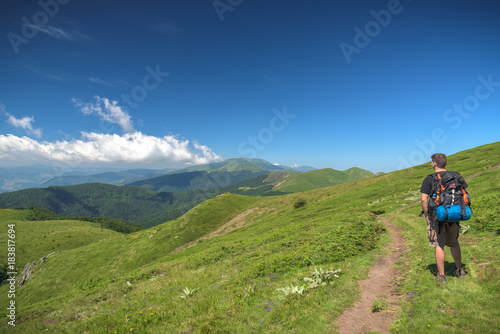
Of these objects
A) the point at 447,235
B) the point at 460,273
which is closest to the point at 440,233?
the point at 447,235

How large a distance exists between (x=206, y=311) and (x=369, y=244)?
13.8 meters

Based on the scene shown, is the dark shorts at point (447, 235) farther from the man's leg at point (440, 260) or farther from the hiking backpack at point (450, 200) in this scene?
the hiking backpack at point (450, 200)

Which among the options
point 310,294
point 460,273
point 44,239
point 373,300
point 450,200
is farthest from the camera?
point 44,239

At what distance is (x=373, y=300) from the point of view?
29.0 feet

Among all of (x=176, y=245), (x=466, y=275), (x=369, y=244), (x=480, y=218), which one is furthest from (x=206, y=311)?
(x=176, y=245)

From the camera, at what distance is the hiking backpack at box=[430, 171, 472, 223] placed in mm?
7703

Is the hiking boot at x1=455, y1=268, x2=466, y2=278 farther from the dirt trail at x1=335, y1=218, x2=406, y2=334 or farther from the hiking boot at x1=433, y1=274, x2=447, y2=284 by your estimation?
the dirt trail at x1=335, y1=218, x2=406, y2=334

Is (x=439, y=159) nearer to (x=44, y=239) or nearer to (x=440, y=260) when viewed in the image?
(x=440, y=260)

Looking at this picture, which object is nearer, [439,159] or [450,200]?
[450,200]

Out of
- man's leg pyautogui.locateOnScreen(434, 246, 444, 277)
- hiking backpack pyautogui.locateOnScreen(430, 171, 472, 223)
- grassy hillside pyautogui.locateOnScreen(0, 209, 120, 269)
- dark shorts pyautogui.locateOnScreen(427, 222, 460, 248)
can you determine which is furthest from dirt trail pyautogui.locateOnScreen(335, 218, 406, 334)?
grassy hillside pyautogui.locateOnScreen(0, 209, 120, 269)

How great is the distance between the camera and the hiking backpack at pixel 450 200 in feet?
25.3

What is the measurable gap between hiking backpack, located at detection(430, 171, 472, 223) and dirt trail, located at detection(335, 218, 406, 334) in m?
4.20

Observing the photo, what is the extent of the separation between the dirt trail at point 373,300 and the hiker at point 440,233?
89.9 inches

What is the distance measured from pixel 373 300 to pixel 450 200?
5.36 meters
